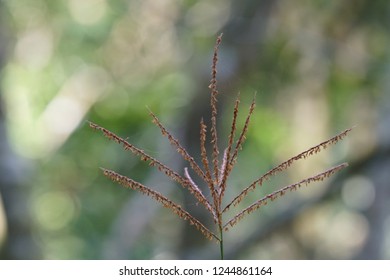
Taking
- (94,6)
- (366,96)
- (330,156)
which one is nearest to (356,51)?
(366,96)

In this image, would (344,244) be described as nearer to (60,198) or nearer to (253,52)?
(253,52)

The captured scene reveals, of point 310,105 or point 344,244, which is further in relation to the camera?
point 344,244

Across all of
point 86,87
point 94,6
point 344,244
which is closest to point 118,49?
point 86,87

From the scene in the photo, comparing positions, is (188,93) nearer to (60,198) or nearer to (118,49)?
(118,49)

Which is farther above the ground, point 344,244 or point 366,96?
point 366,96

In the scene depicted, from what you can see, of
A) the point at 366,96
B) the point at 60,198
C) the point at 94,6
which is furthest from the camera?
the point at 94,6
